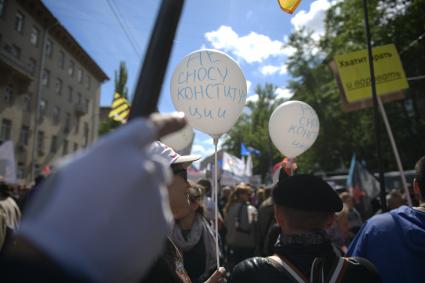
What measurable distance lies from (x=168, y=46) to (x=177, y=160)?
3.74ft

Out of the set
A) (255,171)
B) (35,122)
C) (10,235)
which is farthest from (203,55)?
(255,171)

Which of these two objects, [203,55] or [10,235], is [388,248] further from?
[10,235]

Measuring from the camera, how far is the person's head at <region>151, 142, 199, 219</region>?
1750 millimetres

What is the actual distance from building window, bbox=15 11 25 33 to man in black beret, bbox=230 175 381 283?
25428mm

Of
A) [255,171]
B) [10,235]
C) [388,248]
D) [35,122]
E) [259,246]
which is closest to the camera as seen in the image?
[388,248]

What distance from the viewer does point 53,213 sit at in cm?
51

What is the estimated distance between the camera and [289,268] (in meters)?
1.45

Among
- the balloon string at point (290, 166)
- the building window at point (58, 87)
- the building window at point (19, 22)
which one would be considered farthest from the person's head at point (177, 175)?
the building window at point (58, 87)

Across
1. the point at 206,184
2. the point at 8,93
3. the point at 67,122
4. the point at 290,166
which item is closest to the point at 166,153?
the point at 290,166

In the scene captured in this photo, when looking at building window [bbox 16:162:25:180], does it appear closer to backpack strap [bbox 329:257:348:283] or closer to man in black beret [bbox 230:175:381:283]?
man in black beret [bbox 230:175:381:283]

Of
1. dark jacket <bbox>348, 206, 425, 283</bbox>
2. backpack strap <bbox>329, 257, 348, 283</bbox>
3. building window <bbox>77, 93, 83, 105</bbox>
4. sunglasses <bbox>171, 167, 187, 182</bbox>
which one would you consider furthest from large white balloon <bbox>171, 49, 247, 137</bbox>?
building window <bbox>77, 93, 83, 105</bbox>

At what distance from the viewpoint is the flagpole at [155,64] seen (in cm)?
68

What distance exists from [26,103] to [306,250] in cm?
2559

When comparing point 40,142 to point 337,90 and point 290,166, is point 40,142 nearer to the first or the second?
point 337,90
